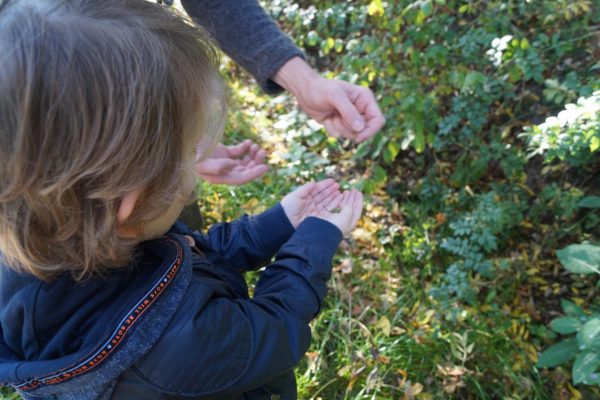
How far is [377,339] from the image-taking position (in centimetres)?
230

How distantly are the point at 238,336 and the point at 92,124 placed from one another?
47cm

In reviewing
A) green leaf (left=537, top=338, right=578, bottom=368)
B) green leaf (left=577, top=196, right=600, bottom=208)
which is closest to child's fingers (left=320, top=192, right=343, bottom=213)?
green leaf (left=537, top=338, right=578, bottom=368)

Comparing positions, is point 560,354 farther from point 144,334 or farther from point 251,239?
point 144,334

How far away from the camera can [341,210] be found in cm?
138

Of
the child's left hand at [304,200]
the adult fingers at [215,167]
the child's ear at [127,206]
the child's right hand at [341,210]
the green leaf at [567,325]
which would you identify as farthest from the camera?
the green leaf at [567,325]

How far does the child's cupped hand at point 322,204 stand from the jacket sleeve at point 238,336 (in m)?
0.23

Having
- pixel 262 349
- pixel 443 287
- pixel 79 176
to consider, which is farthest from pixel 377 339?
pixel 79 176

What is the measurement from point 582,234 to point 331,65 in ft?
7.15

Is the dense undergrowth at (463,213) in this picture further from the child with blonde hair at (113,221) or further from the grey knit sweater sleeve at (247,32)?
the child with blonde hair at (113,221)

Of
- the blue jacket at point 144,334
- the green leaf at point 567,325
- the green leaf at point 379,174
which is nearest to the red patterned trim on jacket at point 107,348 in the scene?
the blue jacket at point 144,334

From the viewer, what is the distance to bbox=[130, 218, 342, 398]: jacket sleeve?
0.92 meters

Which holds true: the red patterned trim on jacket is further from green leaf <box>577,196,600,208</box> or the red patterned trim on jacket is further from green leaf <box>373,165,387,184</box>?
green leaf <box>577,196,600,208</box>

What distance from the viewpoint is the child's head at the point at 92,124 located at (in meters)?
0.74

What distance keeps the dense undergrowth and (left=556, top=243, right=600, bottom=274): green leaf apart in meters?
0.14
